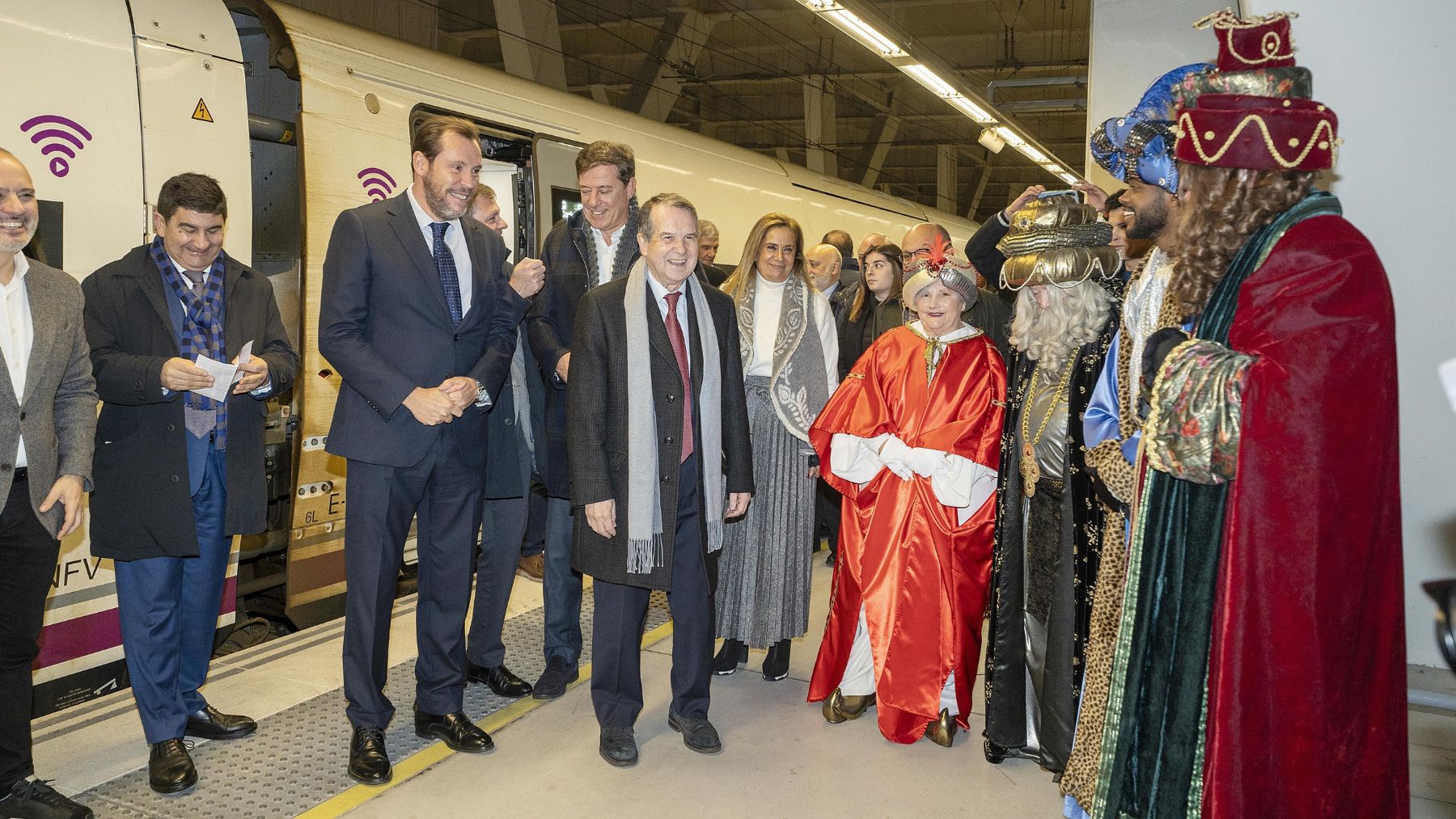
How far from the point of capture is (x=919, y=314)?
11.8 feet

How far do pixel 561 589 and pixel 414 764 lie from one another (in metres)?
0.93

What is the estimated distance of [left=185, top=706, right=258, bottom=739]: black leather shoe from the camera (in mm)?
3326

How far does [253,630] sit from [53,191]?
223 centimetres

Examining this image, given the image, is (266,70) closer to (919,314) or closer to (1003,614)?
(919,314)

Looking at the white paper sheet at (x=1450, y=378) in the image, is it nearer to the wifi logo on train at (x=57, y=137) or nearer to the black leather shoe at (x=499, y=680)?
the black leather shoe at (x=499, y=680)

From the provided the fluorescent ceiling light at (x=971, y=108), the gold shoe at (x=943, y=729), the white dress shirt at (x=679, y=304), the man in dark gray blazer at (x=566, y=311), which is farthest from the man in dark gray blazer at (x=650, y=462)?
the fluorescent ceiling light at (x=971, y=108)

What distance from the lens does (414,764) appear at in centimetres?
321

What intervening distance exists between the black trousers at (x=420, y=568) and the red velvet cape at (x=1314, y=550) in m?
2.37

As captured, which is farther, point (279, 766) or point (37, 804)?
point (279, 766)

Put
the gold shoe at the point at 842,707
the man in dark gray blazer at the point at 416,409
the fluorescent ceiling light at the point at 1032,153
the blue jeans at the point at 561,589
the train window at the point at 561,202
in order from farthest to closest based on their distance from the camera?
the fluorescent ceiling light at the point at 1032,153 → the train window at the point at 561,202 → the blue jeans at the point at 561,589 → the gold shoe at the point at 842,707 → the man in dark gray blazer at the point at 416,409

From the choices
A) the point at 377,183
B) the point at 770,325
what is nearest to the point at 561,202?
the point at 377,183

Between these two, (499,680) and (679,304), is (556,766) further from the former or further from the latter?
(679,304)

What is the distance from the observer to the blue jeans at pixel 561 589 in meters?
3.97

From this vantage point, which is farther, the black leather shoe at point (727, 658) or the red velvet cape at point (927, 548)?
the black leather shoe at point (727, 658)
